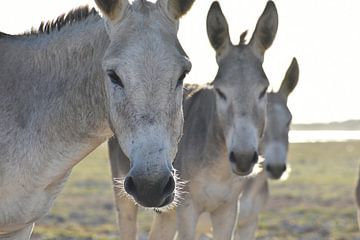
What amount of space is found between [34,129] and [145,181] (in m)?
1.70

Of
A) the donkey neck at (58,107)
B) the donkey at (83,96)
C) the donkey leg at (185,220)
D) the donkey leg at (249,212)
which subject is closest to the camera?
the donkey at (83,96)

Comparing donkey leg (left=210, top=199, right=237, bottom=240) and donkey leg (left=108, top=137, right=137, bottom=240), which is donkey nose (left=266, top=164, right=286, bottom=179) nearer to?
donkey leg (left=210, top=199, right=237, bottom=240)

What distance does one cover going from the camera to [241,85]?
30.9 ft

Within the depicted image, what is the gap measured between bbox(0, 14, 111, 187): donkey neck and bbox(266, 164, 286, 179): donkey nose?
18.2 ft

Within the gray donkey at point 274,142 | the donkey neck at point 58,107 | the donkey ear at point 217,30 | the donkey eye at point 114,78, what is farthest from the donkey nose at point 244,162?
the donkey eye at point 114,78

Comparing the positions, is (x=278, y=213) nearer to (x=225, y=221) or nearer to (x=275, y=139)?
(x=275, y=139)

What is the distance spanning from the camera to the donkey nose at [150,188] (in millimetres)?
5531

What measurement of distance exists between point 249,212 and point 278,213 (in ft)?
39.3

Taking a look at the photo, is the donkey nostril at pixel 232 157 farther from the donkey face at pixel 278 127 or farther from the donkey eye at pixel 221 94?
the donkey face at pixel 278 127

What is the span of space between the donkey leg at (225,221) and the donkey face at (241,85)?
961 mm

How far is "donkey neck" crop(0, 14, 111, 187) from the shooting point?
677 centimetres

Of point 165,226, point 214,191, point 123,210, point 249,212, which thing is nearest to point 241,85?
point 214,191

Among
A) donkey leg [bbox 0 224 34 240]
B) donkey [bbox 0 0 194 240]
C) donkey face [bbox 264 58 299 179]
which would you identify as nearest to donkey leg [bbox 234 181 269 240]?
donkey face [bbox 264 58 299 179]

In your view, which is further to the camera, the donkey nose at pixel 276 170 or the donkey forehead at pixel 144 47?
the donkey nose at pixel 276 170
